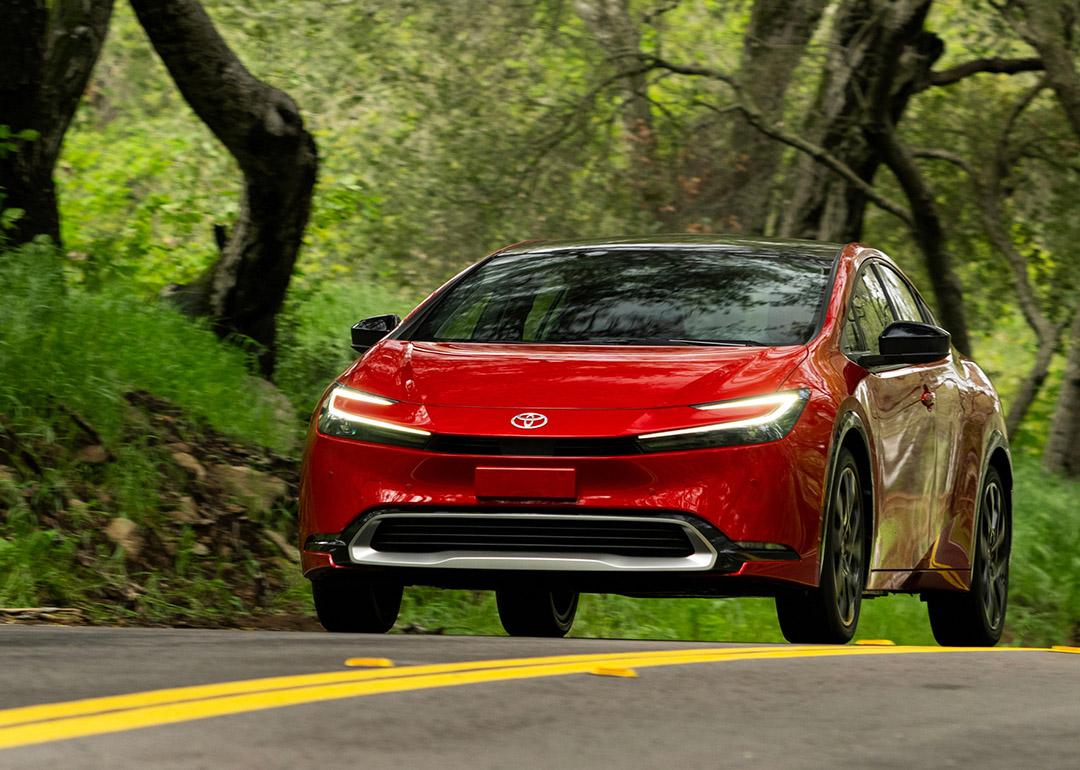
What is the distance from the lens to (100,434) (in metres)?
10.0

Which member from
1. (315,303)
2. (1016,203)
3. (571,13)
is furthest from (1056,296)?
(315,303)

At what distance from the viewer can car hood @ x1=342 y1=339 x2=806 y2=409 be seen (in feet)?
22.2

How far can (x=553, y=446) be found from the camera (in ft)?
21.8

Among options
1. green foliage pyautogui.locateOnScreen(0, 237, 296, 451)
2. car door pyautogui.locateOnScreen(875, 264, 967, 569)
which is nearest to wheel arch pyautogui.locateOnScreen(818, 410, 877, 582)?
car door pyautogui.locateOnScreen(875, 264, 967, 569)

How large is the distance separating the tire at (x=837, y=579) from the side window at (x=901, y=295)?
1.63m

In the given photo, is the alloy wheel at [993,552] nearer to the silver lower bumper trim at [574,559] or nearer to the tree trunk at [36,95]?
the silver lower bumper trim at [574,559]

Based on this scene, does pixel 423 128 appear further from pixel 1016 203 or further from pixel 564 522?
pixel 564 522

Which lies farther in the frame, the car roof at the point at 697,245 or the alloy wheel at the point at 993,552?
the alloy wheel at the point at 993,552

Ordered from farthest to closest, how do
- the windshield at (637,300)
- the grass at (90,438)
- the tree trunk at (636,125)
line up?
the tree trunk at (636,125), the grass at (90,438), the windshield at (637,300)

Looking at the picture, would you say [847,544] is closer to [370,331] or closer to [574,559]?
[574,559]

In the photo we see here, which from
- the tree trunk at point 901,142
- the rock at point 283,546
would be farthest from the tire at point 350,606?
the tree trunk at point 901,142

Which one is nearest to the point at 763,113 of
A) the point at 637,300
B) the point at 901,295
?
the point at 901,295

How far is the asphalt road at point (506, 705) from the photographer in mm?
4098

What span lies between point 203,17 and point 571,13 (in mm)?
7041
